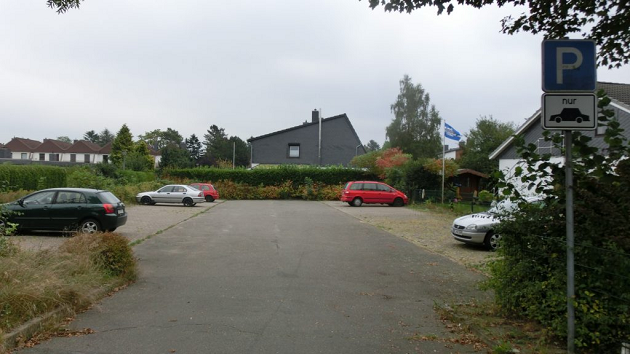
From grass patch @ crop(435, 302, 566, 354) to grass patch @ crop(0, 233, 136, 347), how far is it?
4872 millimetres

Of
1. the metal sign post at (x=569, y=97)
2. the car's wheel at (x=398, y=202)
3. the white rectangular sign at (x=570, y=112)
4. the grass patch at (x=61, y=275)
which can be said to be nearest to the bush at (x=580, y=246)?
the metal sign post at (x=569, y=97)

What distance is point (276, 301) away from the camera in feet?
23.6

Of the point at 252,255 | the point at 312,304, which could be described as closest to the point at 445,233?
the point at 252,255

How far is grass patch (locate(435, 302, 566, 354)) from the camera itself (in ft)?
16.2

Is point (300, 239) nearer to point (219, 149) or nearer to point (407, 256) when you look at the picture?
point (407, 256)

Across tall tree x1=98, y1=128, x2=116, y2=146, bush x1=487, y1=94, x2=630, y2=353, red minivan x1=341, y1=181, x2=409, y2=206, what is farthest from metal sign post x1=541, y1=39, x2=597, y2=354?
tall tree x1=98, y1=128, x2=116, y2=146

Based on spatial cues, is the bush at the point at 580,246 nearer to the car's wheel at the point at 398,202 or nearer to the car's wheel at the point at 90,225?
the car's wheel at the point at 90,225

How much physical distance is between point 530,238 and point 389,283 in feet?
12.3

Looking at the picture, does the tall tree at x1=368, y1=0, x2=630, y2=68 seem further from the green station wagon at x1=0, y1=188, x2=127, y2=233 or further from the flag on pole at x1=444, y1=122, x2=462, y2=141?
the flag on pole at x1=444, y1=122, x2=462, y2=141

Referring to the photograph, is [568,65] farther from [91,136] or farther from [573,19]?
[91,136]

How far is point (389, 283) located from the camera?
29.1ft

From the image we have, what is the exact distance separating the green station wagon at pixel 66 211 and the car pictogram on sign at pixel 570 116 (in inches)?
496

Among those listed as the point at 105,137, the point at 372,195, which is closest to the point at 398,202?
the point at 372,195

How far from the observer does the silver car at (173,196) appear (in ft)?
104
